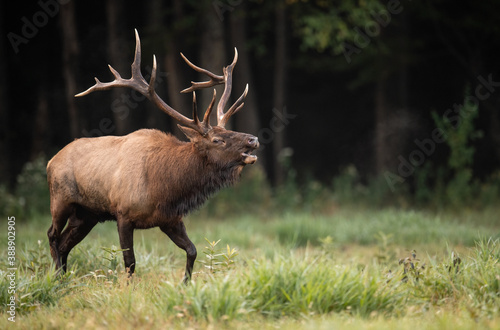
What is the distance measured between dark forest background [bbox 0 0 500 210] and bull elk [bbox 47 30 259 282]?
6891mm

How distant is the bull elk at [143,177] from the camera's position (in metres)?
5.75

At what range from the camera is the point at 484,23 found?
12.6 m

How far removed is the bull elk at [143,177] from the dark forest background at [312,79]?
6891 mm

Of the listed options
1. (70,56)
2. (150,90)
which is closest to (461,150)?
(150,90)

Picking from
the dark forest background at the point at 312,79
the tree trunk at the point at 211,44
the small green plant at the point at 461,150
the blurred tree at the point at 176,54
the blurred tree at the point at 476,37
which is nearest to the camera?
the small green plant at the point at 461,150

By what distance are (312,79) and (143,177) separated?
13.9 metres

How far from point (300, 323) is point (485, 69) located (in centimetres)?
1171

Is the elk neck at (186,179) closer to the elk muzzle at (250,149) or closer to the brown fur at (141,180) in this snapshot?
the brown fur at (141,180)

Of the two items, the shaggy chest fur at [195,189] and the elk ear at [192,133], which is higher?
the elk ear at [192,133]

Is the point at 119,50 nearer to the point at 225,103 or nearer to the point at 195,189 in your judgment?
the point at 225,103

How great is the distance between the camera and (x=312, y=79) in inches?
749

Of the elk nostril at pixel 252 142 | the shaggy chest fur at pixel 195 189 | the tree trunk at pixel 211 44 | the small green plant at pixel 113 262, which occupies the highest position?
the tree trunk at pixel 211 44

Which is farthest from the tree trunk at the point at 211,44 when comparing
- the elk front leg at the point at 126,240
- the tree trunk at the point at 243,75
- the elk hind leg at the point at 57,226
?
the elk front leg at the point at 126,240

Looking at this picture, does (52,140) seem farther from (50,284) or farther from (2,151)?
(50,284)
